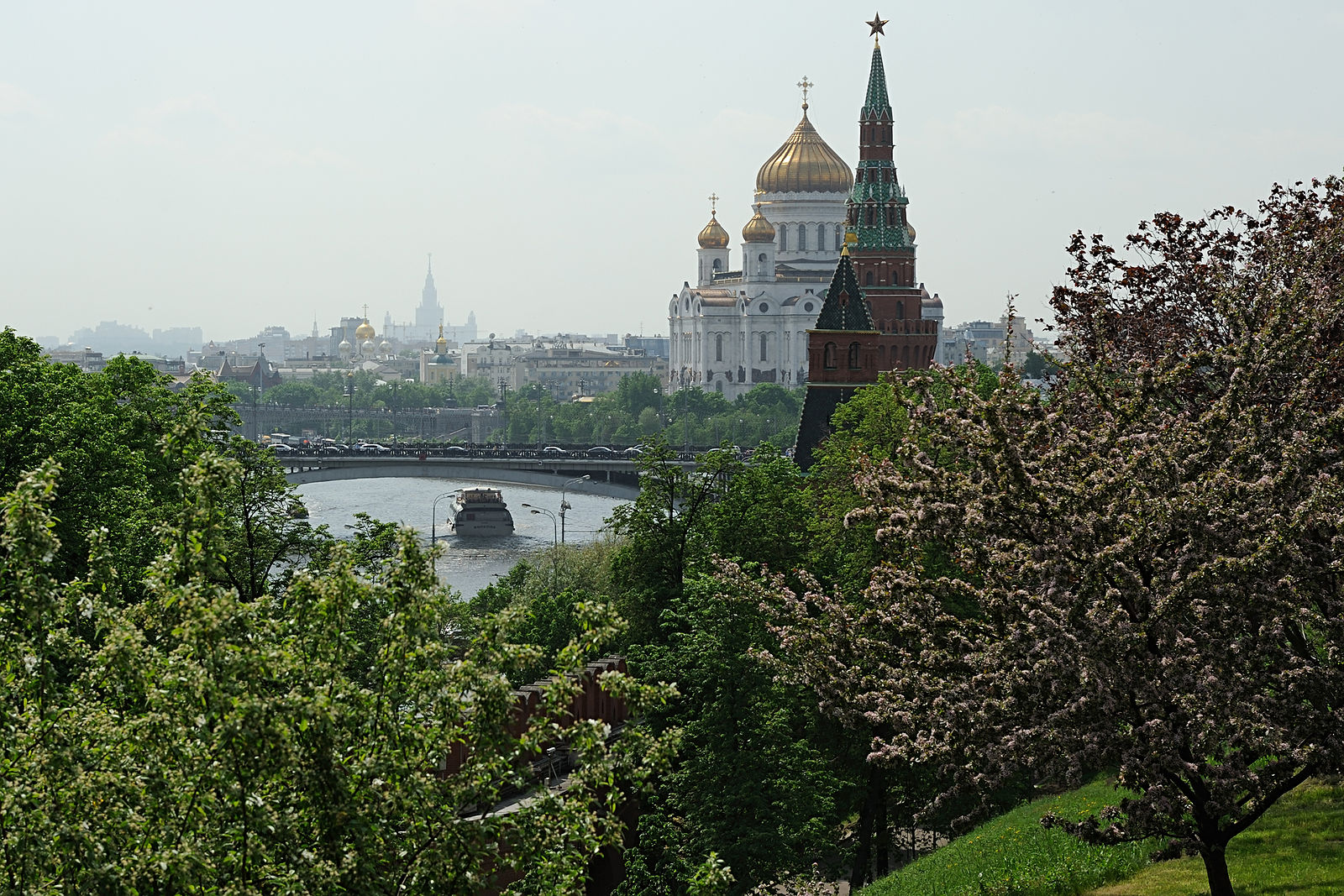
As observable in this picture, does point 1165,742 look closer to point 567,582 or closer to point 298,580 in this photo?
point 298,580

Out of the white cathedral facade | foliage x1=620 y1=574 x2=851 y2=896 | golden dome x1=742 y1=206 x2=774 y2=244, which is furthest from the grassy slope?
golden dome x1=742 y1=206 x2=774 y2=244

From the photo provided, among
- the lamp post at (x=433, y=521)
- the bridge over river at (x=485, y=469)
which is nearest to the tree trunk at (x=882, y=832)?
the lamp post at (x=433, y=521)

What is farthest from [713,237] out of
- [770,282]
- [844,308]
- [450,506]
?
[844,308]

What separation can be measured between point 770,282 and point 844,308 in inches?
4126

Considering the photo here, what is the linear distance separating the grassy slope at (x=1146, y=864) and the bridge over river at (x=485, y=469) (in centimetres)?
6765

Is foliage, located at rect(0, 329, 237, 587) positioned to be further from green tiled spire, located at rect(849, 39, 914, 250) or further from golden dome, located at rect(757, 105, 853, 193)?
golden dome, located at rect(757, 105, 853, 193)

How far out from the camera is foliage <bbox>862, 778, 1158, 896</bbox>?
1571 cm

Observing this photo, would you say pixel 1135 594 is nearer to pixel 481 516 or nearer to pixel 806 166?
pixel 481 516

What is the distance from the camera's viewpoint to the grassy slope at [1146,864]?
1447 cm

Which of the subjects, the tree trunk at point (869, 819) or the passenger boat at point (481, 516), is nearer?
the tree trunk at point (869, 819)

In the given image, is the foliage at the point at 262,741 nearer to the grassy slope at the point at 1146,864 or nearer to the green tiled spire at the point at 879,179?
the grassy slope at the point at 1146,864

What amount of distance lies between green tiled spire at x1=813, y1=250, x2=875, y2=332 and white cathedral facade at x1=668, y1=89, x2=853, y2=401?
82.9 m

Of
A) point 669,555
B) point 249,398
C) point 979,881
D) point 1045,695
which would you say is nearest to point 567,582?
point 669,555

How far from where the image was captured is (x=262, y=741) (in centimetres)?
908
